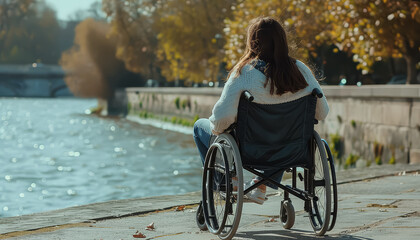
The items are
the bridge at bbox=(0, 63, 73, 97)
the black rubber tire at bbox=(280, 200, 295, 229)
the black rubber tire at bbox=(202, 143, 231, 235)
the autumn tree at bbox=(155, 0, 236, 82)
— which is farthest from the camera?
the bridge at bbox=(0, 63, 73, 97)

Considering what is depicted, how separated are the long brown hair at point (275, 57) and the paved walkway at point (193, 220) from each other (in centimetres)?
89

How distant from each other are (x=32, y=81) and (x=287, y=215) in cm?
10493

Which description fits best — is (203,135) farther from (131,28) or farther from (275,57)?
(131,28)

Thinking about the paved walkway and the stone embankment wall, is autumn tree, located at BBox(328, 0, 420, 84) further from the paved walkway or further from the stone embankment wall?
the paved walkway

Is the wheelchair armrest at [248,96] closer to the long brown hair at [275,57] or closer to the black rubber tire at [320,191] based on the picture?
the long brown hair at [275,57]

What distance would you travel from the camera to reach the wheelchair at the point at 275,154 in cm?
529

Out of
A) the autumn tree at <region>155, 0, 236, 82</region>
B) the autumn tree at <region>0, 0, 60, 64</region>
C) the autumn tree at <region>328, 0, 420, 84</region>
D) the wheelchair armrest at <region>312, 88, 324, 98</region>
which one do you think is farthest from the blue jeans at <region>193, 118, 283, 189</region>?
the autumn tree at <region>0, 0, 60, 64</region>

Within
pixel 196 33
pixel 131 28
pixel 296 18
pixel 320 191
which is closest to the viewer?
pixel 320 191

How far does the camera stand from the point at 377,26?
63.2ft

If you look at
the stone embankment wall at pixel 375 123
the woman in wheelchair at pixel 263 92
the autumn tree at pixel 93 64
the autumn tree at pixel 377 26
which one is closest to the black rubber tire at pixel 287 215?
the woman in wheelchair at pixel 263 92

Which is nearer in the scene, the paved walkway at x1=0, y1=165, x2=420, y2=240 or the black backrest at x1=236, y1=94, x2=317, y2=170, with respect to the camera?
the black backrest at x1=236, y1=94, x2=317, y2=170

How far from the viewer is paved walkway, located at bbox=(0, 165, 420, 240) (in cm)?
554

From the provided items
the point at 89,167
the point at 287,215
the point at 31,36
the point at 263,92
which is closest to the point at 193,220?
the point at 287,215

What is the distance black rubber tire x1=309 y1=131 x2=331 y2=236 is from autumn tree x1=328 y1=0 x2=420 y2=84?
12731 millimetres
